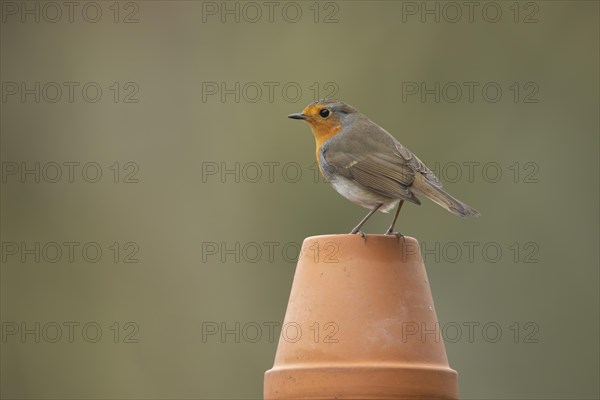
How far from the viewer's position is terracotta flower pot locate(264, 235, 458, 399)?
362cm

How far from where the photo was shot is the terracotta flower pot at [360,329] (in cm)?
362

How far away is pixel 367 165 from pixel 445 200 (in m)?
0.43

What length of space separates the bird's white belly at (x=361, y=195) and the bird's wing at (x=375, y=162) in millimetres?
38

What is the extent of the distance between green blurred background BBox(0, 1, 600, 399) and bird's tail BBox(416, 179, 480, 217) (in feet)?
18.3

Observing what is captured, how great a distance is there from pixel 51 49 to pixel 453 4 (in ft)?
17.1

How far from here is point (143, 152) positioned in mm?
12750

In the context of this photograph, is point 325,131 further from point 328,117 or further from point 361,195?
point 361,195

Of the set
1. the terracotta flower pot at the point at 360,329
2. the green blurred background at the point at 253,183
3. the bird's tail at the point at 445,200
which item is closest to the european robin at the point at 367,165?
the bird's tail at the point at 445,200

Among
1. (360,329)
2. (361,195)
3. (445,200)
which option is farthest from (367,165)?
(360,329)

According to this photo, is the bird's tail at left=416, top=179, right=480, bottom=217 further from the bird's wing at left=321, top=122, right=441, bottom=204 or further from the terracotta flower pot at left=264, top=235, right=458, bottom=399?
the terracotta flower pot at left=264, top=235, right=458, bottom=399

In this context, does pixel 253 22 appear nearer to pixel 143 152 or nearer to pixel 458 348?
pixel 143 152

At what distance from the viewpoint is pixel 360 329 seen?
3691 millimetres

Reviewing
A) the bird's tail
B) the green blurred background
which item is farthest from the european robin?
the green blurred background

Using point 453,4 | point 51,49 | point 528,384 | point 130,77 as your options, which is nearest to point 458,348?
point 528,384
